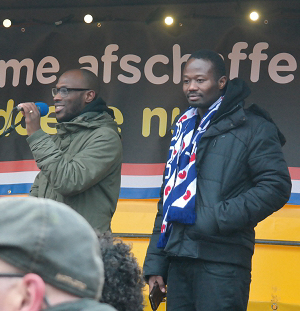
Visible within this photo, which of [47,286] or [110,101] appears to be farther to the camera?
[110,101]

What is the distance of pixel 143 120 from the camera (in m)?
5.17

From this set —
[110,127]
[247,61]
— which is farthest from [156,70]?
[110,127]

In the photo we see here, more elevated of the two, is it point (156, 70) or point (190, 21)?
point (190, 21)

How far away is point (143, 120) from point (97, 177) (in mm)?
1448

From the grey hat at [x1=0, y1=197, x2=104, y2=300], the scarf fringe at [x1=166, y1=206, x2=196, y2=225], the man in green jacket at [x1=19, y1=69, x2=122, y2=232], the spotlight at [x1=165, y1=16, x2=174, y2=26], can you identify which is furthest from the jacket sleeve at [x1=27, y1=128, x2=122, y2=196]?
the grey hat at [x1=0, y1=197, x2=104, y2=300]

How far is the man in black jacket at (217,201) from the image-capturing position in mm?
3434

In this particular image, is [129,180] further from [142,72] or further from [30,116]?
[30,116]

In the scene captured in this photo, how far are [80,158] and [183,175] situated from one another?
64 cm

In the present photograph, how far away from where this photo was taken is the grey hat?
114 cm

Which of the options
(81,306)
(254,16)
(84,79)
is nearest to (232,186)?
(84,79)

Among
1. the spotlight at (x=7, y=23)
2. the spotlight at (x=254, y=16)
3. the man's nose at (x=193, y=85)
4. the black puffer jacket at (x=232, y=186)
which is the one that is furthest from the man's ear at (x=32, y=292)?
the spotlight at (x=7, y=23)

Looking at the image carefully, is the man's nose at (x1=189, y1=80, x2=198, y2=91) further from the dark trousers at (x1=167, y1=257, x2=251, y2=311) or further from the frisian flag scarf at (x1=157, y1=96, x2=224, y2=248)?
the dark trousers at (x1=167, y1=257, x2=251, y2=311)

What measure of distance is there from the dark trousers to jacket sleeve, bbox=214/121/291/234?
9.0 inches

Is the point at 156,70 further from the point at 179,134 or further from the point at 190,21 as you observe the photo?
the point at 179,134
